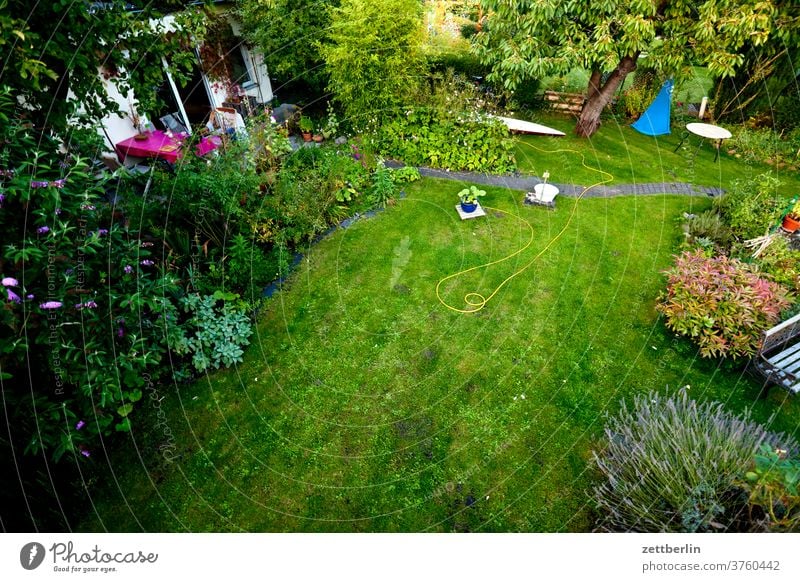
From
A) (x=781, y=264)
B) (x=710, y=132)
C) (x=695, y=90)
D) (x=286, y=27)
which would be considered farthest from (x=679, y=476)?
(x=695, y=90)

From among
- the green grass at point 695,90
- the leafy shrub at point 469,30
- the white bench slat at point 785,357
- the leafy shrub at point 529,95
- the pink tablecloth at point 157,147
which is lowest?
the white bench slat at point 785,357

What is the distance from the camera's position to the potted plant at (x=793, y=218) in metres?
7.91

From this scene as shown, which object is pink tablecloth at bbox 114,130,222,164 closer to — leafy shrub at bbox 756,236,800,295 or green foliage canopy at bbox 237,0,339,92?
green foliage canopy at bbox 237,0,339,92

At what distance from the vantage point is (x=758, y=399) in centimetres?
570

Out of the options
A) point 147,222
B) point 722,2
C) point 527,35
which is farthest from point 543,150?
point 147,222

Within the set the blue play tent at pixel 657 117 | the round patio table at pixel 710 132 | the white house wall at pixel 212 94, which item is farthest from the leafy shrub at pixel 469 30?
the round patio table at pixel 710 132

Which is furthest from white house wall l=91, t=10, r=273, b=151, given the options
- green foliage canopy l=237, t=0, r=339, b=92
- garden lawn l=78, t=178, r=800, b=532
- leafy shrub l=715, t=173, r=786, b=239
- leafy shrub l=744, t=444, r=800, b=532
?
leafy shrub l=715, t=173, r=786, b=239

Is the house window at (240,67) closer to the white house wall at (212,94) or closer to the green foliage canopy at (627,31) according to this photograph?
the white house wall at (212,94)

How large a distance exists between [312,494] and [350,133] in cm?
891

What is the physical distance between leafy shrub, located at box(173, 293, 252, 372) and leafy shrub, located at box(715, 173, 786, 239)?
8771mm

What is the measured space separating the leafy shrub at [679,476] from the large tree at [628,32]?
7.86 m

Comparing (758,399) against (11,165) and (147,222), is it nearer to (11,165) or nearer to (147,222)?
(147,222)

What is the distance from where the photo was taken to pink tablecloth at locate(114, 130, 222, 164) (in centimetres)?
937

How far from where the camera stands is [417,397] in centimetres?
583
